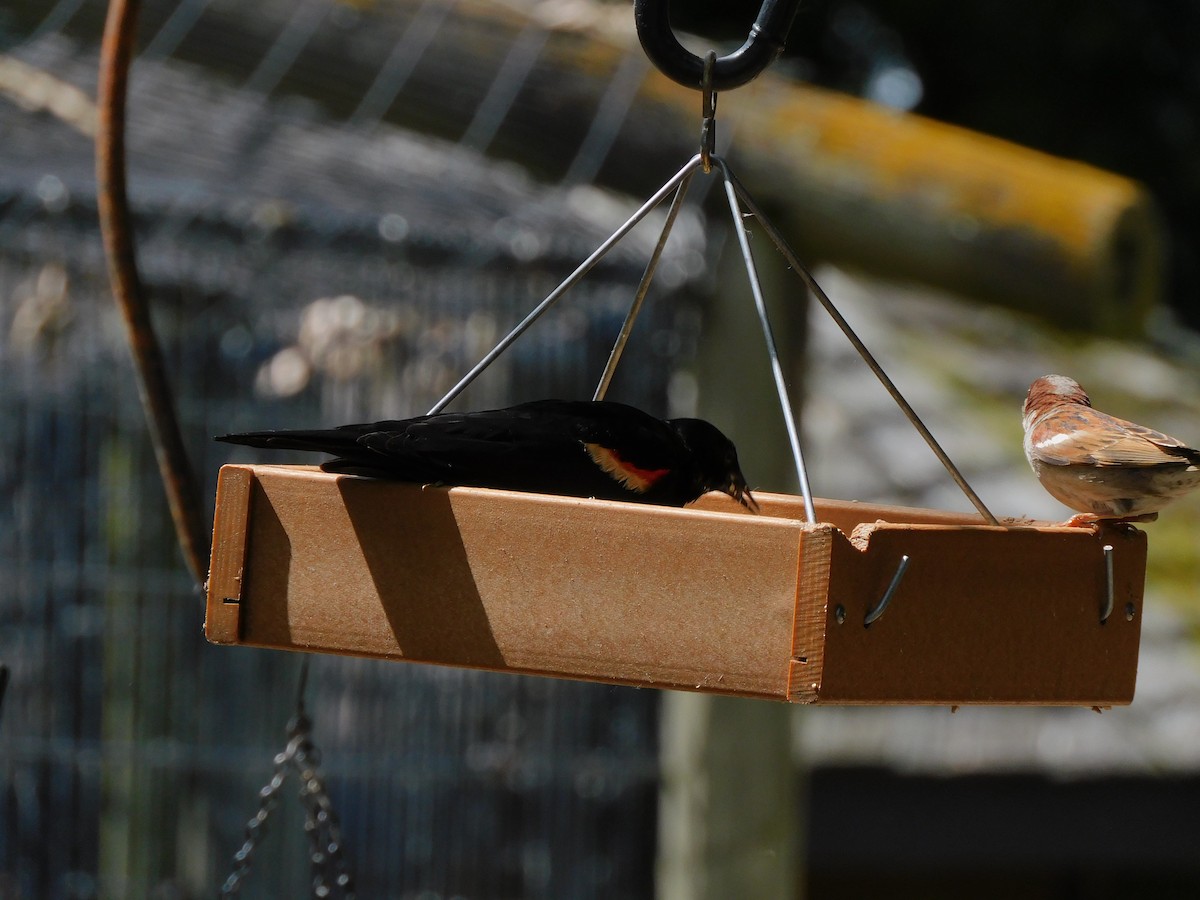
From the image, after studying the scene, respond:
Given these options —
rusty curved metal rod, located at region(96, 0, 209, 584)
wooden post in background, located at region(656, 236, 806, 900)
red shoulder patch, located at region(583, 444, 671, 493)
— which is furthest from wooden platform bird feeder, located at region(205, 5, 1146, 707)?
wooden post in background, located at region(656, 236, 806, 900)

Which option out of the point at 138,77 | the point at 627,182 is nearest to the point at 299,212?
the point at 627,182

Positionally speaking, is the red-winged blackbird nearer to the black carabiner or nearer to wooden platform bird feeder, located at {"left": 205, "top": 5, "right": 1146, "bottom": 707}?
wooden platform bird feeder, located at {"left": 205, "top": 5, "right": 1146, "bottom": 707}

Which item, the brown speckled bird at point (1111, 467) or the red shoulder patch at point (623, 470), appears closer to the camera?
the red shoulder patch at point (623, 470)

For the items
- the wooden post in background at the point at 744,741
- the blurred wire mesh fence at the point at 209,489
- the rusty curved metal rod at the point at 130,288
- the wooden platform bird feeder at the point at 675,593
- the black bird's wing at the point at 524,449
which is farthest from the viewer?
the blurred wire mesh fence at the point at 209,489

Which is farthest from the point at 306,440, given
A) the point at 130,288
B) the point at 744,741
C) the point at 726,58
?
the point at 744,741

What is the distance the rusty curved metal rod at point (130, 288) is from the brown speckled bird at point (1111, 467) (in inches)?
49.9

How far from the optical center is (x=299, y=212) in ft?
11.6

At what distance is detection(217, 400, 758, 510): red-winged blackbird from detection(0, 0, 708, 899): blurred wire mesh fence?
1.46 m

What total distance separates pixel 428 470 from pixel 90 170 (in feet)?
7.57

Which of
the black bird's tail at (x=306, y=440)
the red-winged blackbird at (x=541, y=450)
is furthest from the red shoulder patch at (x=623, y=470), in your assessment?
the black bird's tail at (x=306, y=440)

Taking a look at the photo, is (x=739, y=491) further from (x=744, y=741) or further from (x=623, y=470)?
(x=744, y=741)

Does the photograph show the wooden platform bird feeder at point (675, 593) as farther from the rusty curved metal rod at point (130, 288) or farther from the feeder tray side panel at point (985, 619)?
the rusty curved metal rod at point (130, 288)

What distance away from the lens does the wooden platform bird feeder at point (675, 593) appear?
1607mm

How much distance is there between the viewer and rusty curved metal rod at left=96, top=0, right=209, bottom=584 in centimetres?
211
